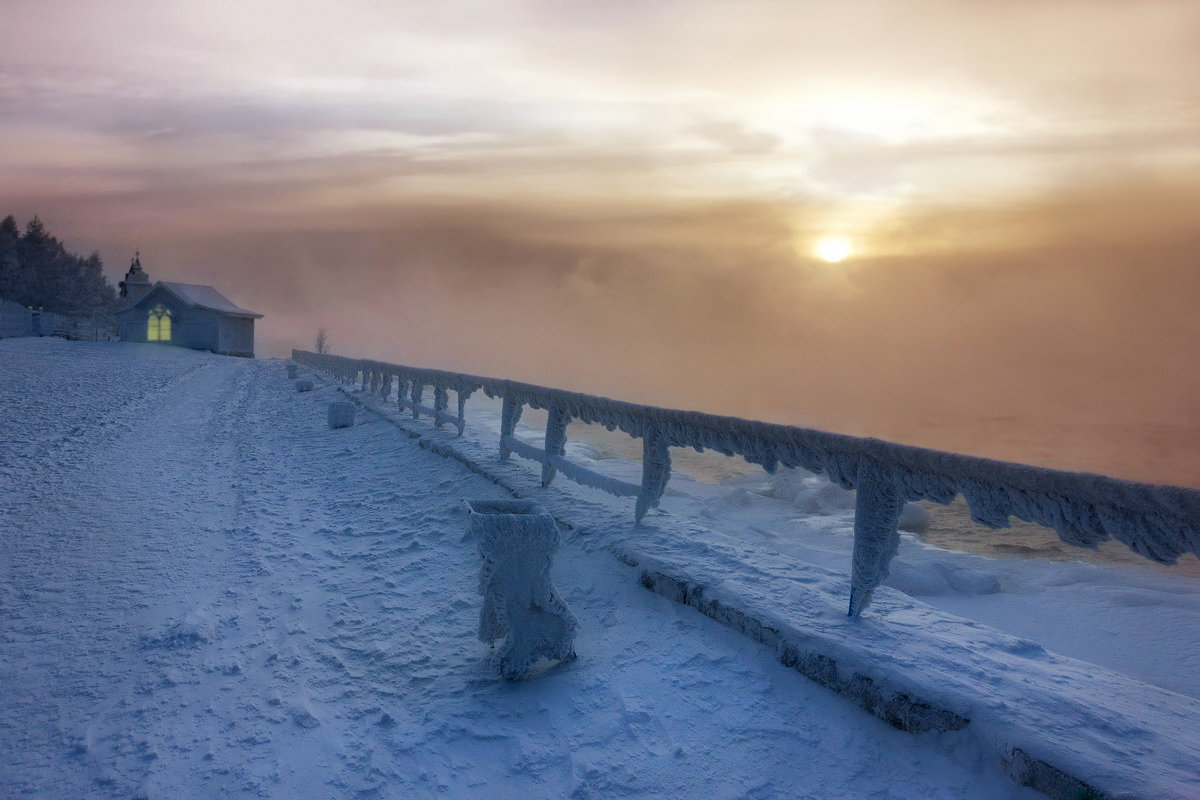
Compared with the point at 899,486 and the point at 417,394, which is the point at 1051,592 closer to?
the point at 899,486

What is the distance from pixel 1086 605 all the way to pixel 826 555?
2545 millimetres

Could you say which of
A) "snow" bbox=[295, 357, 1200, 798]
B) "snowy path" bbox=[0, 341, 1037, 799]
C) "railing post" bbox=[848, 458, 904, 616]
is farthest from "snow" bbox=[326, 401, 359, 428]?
"railing post" bbox=[848, 458, 904, 616]

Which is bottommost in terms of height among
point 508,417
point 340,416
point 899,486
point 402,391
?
point 340,416

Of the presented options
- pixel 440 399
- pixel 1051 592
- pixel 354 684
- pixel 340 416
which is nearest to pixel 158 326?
pixel 340 416

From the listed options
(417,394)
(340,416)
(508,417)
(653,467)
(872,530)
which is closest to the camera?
(872,530)

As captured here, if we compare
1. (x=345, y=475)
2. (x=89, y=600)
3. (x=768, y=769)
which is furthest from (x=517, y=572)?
(x=345, y=475)

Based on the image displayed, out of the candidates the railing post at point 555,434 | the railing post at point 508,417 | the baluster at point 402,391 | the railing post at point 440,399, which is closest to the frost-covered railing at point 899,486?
the railing post at point 555,434

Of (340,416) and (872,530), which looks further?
(340,416)

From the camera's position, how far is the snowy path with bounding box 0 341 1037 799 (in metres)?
3.12

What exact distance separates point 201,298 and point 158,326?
321 cm

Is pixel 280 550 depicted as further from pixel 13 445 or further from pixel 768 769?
pixel 13 445

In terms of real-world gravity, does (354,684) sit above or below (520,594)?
below

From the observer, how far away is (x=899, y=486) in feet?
12.3

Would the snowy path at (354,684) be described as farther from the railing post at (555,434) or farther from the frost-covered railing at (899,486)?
the railing post at (555,434)
